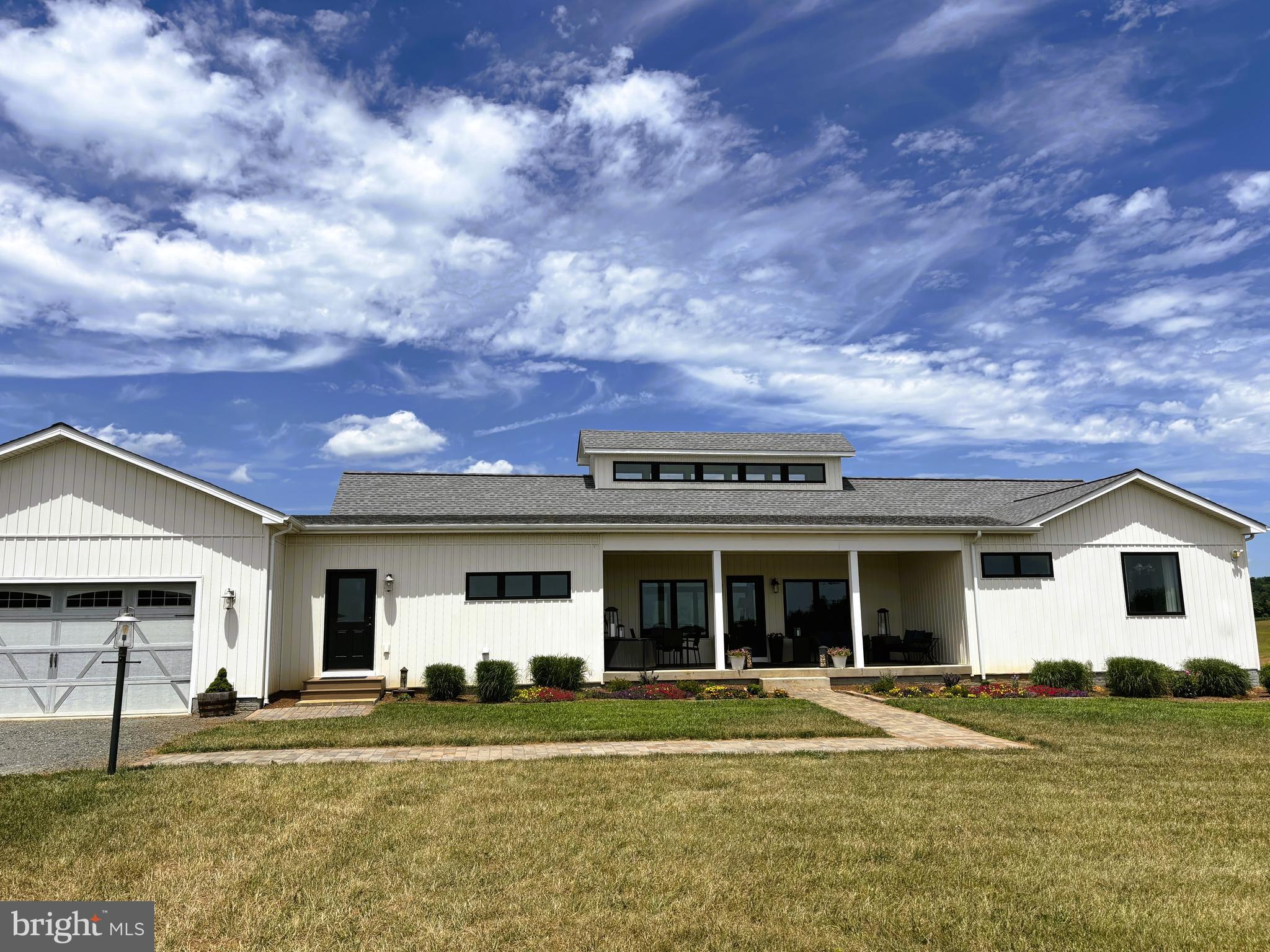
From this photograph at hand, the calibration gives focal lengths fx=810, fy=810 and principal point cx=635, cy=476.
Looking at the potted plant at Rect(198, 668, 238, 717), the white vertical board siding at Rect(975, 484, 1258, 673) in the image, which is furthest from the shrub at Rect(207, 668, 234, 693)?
the white vertical board siding at Rect(975, 484, 1258, 673)

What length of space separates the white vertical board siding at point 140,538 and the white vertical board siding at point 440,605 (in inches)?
43.6

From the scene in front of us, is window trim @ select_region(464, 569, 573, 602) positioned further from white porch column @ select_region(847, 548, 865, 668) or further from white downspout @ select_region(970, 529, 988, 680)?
white downspout @ select_region(970, 529, 988, 680)

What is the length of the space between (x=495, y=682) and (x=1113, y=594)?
45.4ft

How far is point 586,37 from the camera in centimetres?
1247

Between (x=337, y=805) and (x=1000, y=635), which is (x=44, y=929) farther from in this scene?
(x=1000, y=635)

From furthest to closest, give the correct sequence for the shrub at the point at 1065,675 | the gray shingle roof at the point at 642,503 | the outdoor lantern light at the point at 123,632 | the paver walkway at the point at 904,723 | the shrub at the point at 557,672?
the gray shingle roof at the point at 642,503
the shrub at the point at 1065,675
the shrub at the point at 557,672
the paver walkway at the point at 904,723
the outdoor lantern light at the point at 123,632

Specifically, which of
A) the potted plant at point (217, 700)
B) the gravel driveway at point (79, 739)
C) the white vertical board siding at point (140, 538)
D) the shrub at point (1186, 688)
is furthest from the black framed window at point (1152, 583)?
the gravel driveway at point (79, 739)

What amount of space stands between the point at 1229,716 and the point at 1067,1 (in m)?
11.5

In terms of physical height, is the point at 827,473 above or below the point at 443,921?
above

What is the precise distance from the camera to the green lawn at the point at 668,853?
450 centimetres

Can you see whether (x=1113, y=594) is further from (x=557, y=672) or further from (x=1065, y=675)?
(x=557, y=672)

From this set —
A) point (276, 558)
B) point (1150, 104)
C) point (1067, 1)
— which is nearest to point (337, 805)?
point (276, 558)

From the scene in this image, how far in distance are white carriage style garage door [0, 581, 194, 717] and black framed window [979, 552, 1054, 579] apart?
53.9 feet

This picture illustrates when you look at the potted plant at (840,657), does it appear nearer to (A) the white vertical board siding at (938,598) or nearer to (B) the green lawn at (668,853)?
(A) the white vertical board siding at (938,598)
